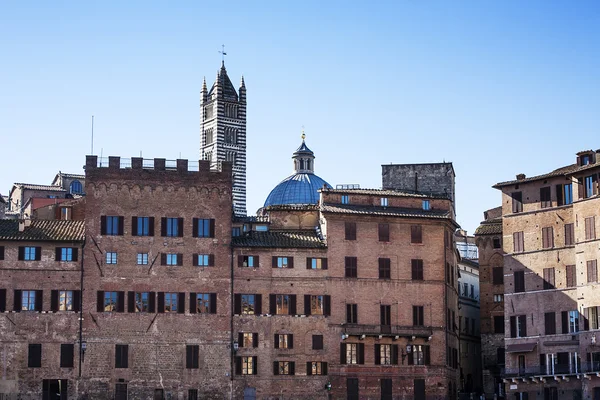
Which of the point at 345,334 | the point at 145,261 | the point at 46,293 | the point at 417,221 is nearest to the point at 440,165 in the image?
the point at 417,221

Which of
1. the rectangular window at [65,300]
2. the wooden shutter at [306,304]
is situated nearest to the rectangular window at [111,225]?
the rectangular window at [65,300]

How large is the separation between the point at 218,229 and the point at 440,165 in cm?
2873

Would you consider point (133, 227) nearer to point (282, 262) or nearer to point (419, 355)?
point (282, 262)

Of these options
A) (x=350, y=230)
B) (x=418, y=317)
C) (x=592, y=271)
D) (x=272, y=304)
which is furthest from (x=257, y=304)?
(x=592, y=271)

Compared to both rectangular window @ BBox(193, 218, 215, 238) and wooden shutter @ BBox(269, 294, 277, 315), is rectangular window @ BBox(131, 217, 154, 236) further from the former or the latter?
wooden shutter @ BBox(269, 294, 277, 315)

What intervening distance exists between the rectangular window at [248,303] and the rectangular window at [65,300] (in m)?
12.7

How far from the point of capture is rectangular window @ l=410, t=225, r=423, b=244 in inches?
3903

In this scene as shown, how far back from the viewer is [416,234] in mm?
99250

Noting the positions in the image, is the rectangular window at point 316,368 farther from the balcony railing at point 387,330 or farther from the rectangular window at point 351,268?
the rectangular window at point 351,268

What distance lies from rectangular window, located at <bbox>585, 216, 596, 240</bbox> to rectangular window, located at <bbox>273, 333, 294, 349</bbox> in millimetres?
23170

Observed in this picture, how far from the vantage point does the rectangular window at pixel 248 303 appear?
9531 cm

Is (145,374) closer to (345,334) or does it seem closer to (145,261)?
(145,261)

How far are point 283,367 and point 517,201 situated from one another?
72.3 ft

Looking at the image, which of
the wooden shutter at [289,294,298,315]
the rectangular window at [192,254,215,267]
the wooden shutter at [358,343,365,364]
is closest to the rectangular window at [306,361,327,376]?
the wooden shutter at [358,343,365,364]
